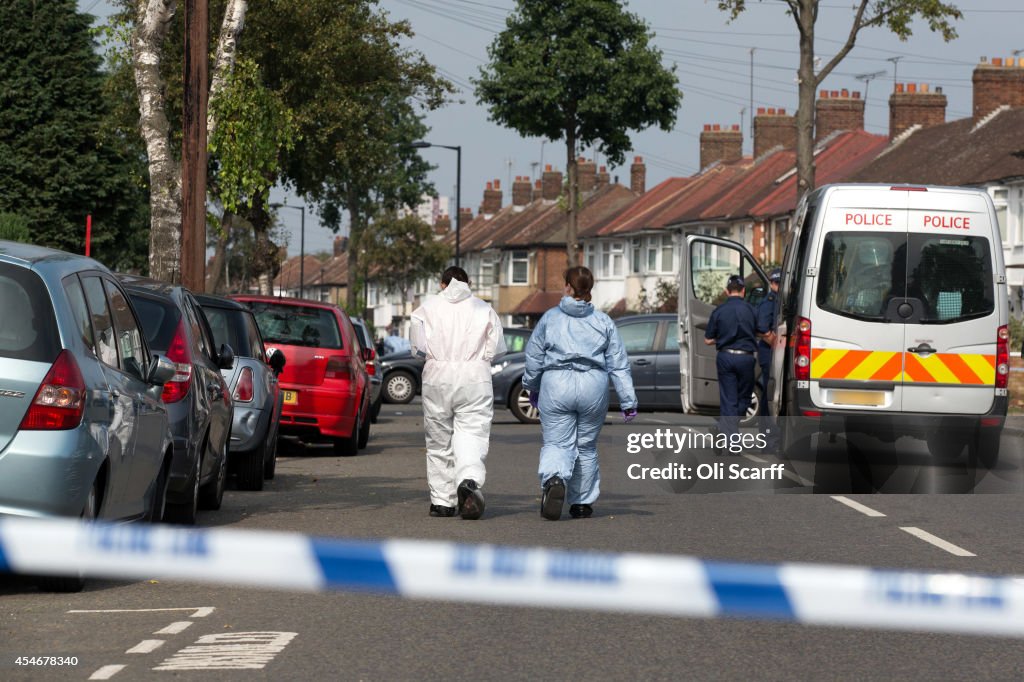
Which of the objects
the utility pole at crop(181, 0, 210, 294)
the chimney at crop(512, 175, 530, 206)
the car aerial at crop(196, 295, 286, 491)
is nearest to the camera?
the car aerial at crop(196, 295, 286, 491)

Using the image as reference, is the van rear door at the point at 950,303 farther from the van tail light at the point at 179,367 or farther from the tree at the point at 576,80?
the tree at the point at 576,80

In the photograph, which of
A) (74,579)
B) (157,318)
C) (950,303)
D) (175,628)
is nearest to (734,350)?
(950,303)

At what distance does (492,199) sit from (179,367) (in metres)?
110

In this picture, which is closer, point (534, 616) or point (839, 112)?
point (534, 616)

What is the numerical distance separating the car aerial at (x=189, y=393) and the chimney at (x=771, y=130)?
67201 millimetres

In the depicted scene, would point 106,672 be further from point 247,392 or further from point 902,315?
point 902,315

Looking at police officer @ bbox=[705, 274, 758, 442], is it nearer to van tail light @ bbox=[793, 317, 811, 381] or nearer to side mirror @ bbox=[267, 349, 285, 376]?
van tail light @ bbox=[793, 317, 811, 381]

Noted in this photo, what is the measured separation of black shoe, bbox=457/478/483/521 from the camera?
1155cm

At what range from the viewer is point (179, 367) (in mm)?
11000

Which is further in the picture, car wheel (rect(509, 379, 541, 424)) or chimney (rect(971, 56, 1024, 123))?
chimney (rect(971, 56, 1024, 123))

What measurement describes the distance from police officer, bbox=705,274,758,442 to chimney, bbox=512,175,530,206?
95.6 metres

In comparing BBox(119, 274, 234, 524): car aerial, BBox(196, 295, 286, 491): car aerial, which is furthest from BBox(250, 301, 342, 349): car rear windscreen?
BBox(119, 274, 234, 524): car aerial

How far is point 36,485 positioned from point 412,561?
4.53 meters

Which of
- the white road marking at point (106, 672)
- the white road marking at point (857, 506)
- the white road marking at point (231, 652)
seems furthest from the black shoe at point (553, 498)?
the white road marking at point (106, 672)
